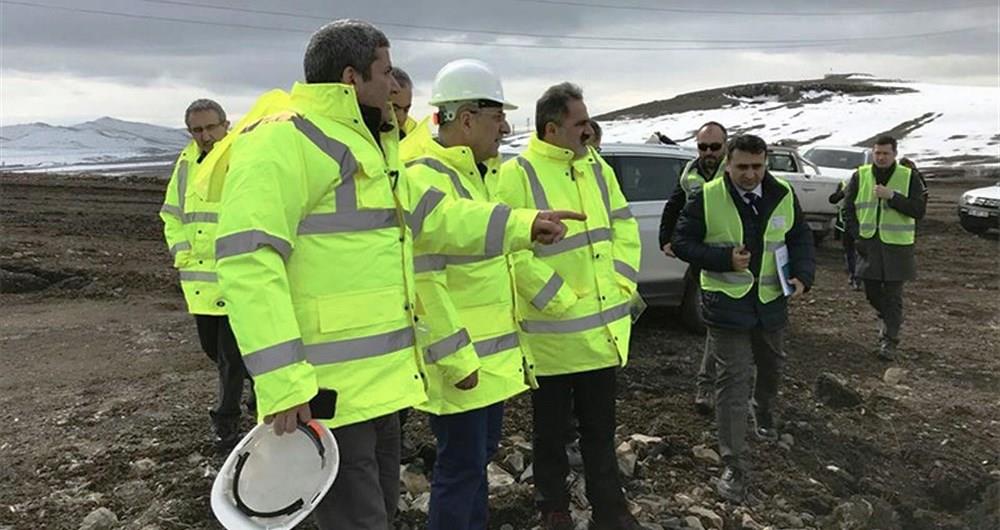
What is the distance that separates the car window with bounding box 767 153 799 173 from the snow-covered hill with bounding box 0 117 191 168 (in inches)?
2941

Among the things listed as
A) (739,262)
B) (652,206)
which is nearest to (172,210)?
(739,262)

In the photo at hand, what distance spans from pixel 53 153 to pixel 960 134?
258 ft

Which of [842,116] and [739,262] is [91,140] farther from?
[739,262]

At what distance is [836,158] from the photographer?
62.2ft

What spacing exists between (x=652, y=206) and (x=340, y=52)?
17.2 feet

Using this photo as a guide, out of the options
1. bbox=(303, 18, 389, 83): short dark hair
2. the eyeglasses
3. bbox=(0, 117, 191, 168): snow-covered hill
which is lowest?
bbox=(0, 117, 191, 168): snow-covered hill

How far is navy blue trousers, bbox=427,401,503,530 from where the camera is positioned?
2.99 m

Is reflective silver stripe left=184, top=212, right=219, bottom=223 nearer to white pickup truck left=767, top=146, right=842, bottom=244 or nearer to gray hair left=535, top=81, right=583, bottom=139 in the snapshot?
gray hair left=535, top=81, right=583, bottom=139

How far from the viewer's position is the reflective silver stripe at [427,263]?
2.92 meters

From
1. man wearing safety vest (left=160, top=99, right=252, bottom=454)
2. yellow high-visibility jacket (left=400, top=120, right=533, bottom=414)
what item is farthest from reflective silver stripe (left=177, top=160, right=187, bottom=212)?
yellow high-visibility jacket (left=400, top=120, right=533, bottom=414)

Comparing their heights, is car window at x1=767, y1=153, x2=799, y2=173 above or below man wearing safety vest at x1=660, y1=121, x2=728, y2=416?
below

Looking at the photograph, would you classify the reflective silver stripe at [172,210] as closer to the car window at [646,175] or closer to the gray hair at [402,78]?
the gray hair at [402,78]

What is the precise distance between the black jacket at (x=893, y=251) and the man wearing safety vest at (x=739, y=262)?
3.10 m

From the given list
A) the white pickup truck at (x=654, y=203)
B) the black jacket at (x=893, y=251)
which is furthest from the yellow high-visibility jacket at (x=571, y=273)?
the black jacket at (x=893, y=251)
